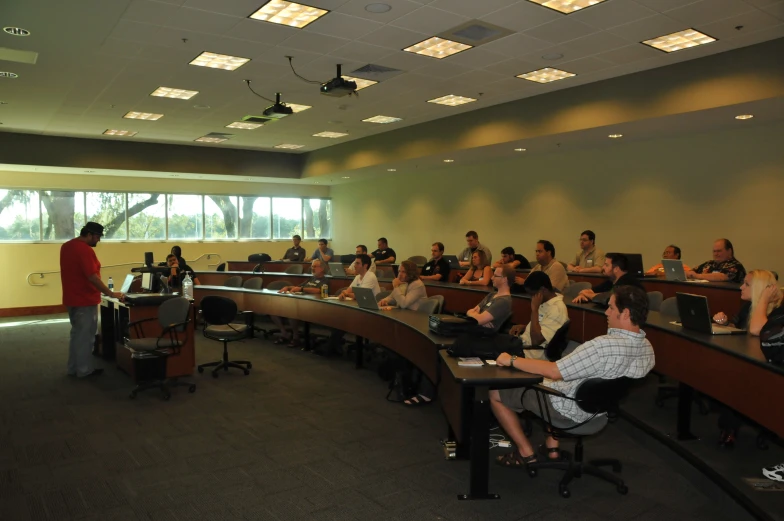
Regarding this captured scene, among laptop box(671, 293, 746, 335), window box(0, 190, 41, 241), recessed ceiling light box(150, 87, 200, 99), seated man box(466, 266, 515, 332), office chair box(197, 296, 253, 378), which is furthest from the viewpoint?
window box(0, 190, 41, 241)

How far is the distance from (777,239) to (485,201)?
5.54 metres

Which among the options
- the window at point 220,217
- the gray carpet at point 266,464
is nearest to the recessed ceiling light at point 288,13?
the gray carpet at point 266,464

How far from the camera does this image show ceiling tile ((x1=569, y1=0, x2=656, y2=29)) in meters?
5.14

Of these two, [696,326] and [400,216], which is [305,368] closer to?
[696,326]

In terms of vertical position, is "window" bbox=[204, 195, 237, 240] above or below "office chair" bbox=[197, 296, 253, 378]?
above

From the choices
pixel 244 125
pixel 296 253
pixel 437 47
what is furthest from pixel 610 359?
pixel 296 253

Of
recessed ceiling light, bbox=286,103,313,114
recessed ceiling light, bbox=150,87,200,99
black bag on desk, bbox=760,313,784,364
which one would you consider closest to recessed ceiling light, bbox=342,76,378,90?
recessed ceiling light, bbox=286,103,313,114

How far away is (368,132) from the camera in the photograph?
38.5 ft

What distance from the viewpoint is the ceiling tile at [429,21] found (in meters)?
5.32

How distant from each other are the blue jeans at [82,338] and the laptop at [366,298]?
2.96 meters

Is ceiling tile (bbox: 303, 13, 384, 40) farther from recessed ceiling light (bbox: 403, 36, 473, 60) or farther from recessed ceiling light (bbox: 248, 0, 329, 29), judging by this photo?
recessed ceiling light (bbox: 403, 36, 473, 60)

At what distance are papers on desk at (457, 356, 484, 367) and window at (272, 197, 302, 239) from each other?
44.1 feet

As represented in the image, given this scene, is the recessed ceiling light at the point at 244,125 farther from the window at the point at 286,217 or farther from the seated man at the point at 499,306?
the seated man at the point at 499,306

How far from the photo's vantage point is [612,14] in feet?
17.6
